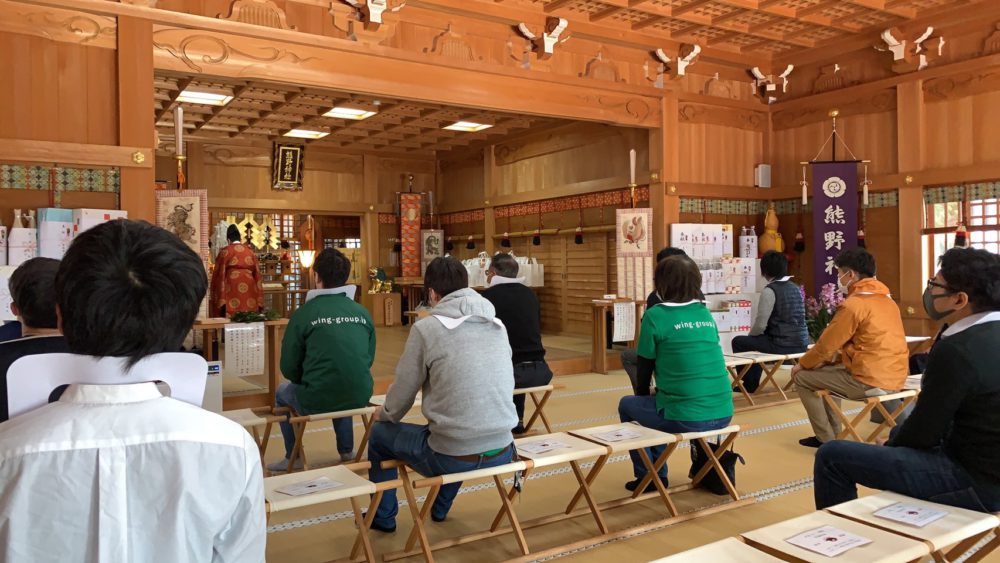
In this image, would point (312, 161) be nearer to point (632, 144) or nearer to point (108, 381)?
point (632, 144)

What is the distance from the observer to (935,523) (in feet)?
7.37

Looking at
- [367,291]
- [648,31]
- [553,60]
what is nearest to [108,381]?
[553,60]

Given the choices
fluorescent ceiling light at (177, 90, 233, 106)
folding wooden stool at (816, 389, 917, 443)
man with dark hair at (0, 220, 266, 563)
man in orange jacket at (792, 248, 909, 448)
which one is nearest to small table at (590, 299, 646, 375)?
folding wooden stool at (816, 389, 917, 443)

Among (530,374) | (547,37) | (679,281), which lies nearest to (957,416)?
Result: (679,281)

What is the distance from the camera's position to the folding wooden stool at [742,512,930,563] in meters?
2.00

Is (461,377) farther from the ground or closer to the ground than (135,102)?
closer to the ground

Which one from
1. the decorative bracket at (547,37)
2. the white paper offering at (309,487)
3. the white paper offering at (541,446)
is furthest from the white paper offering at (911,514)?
the decorative bracket at (547,37)

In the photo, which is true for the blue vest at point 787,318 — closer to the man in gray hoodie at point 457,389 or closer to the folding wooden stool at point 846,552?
the man in gray hoodie at point 457,389

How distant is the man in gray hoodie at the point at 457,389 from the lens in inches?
111

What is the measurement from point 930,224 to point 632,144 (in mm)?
3364

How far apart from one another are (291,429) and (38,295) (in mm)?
2260

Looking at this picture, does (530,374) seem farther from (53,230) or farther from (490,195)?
(490,195)

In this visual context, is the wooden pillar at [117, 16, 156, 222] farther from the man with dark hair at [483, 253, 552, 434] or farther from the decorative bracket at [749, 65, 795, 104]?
the decorative bracket at [749, 65, 795, 104]

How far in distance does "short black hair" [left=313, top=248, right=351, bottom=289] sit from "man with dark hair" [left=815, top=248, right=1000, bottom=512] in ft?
8.42
